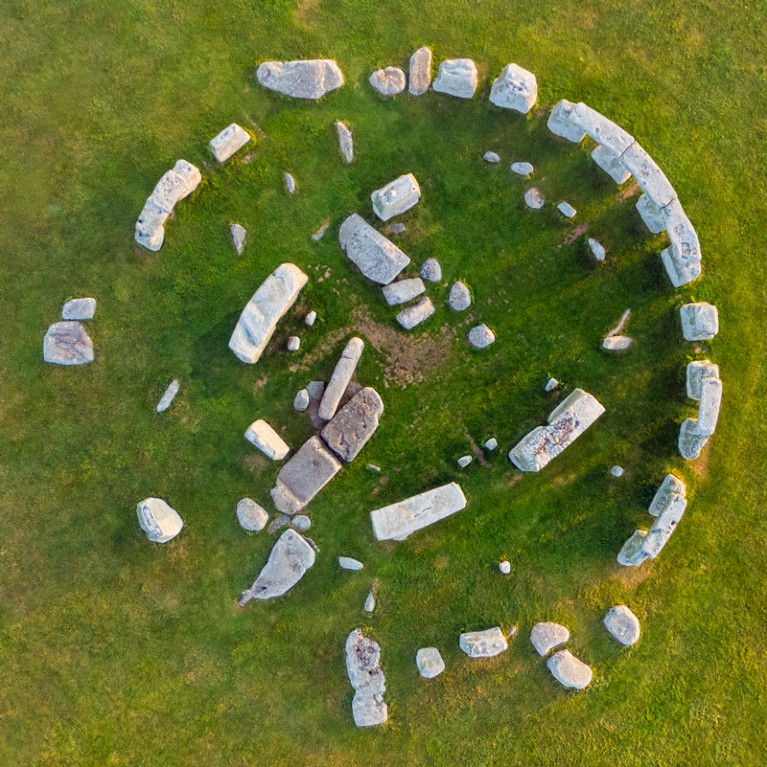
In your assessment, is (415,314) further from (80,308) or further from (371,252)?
(80,308)

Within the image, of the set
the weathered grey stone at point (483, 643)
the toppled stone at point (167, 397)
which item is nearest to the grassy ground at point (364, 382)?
the toppled stone at point (167, 397)

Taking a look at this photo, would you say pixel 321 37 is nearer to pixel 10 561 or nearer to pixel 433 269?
pixel 433 269

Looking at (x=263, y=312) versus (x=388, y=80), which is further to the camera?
(x=388, y=80)

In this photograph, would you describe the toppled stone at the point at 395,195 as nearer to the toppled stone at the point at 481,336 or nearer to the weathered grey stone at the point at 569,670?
the toppled stone at the point at 481,336

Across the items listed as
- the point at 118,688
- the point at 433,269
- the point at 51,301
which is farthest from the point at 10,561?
the point at 433,269

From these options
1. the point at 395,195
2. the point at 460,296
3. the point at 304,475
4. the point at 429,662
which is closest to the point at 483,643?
the point at 429,662

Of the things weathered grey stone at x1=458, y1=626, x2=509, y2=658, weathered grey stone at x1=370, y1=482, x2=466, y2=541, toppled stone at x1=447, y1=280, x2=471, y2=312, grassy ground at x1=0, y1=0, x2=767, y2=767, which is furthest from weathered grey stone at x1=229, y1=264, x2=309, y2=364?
weathered grey stone at x1=458, y1=626, x2=509, y2=658
